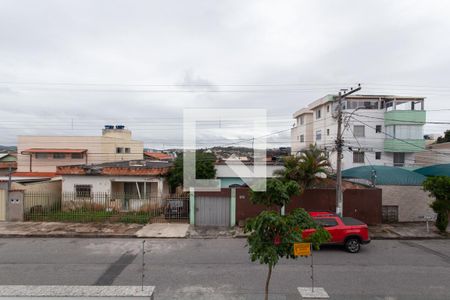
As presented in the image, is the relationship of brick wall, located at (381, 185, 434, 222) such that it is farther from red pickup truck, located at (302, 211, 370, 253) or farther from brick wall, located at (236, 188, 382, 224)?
red pickup truck, located at (302, 211, 370, 253)

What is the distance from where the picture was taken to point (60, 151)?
27391 mm

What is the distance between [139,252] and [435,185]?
12815mm

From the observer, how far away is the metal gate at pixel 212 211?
1350 centimetres

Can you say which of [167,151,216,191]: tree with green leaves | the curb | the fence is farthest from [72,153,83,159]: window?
the curb

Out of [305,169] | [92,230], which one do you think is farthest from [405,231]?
[92,230]

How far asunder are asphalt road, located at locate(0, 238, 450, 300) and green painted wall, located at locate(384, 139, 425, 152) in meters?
17.0

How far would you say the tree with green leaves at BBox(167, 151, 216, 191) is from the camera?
1792 centimetres

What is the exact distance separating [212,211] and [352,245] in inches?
255

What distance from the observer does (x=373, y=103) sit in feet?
88.7

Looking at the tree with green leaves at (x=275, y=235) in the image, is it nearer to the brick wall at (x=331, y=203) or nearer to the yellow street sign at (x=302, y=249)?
the yellow street sign at (x=302, y=249)

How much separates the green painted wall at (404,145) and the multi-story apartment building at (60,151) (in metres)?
29.9

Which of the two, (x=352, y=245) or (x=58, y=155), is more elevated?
(x=58, y=155)

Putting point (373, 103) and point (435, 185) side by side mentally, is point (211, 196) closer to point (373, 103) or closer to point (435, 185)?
point (435, 185)

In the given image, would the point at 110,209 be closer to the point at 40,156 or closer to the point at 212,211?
the point at 212,211
